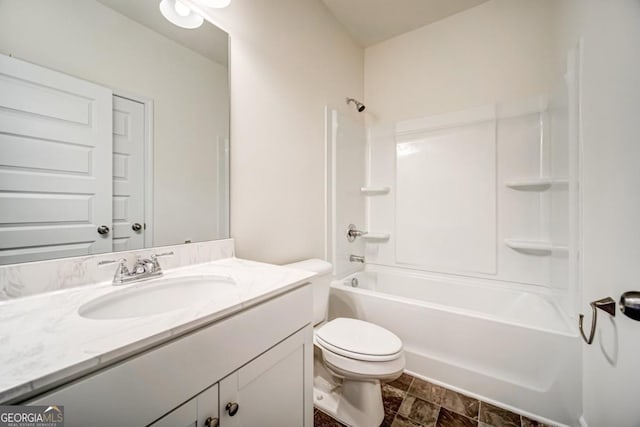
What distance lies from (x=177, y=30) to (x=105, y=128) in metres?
0.58

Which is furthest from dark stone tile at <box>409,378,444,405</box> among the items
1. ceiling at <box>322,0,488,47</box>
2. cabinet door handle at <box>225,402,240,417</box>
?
ceiling at <box>322,0,488,47</box>

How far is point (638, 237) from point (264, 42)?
1.89m

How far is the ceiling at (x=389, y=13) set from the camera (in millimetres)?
1908

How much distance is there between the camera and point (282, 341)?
2.77 ft

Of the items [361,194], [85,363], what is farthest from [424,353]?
[85,363]

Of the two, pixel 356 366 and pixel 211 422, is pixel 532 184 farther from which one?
pixel 211 422

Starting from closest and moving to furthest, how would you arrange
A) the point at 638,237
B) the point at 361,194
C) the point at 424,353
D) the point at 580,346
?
the point at 638,237 < the point at 580,346 < the point at 424,353 < the point at 361,194

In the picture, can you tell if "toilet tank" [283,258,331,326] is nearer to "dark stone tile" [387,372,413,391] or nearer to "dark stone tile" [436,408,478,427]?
"dark stone tile" [387,372,413,391]

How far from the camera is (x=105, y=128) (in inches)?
34.8

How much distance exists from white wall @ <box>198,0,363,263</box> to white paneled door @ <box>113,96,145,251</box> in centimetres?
42

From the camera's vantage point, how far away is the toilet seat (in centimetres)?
116

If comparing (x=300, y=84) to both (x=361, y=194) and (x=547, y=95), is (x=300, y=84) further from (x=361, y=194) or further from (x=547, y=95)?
(x=547, y=95)

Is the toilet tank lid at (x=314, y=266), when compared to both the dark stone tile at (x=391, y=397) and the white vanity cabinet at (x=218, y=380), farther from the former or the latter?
the dark stone tile at (x=391, y=397)

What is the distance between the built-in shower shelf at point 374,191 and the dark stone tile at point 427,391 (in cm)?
151
